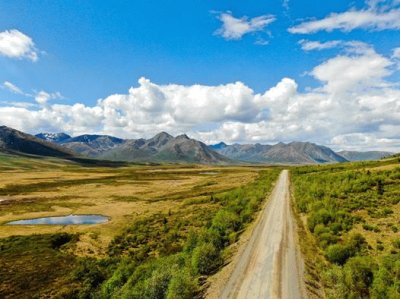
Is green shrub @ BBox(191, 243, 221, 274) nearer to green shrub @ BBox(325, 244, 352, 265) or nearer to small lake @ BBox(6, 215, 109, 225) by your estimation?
green shrub @ BBox(325, 244, 352, 265)

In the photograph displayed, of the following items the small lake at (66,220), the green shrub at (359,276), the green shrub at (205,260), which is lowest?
the small lake at (66,220)

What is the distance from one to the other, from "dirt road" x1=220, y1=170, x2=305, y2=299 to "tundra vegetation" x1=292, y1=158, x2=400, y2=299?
180 cm

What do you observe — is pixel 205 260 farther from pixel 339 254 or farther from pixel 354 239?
pixel 354 239

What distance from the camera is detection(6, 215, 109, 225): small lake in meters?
83.1

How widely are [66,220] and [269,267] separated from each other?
69005 millimetres

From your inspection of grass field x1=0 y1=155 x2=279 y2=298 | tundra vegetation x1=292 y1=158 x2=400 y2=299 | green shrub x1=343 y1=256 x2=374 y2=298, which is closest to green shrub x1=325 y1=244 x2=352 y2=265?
tundra vegetation x1=292 y1=158 x2=400 y2=299

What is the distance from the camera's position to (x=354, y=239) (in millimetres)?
41438

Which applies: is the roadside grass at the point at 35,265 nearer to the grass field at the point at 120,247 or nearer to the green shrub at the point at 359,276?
the grass field at the point at 120,247

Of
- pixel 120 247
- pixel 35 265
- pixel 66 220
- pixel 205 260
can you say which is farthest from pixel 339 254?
pixel 66 220

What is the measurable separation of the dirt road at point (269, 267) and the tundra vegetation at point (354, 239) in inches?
70.9

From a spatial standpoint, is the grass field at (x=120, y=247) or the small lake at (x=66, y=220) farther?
the small lake at (x=66, y=220)

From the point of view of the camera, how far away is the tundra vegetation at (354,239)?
31078 millimetres

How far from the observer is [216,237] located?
164 feet

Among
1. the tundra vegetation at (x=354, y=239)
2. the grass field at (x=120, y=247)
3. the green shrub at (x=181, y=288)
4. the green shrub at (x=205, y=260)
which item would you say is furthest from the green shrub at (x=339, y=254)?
the green shrub at (x=181, y=288)
